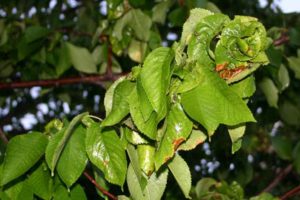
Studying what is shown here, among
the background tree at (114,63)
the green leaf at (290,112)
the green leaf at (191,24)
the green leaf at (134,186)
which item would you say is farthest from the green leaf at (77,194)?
the green leaf at (290,112)

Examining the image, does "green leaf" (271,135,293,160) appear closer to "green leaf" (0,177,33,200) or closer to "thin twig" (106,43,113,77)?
"thin twig" (106,43,113,77)

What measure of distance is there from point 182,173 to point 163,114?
0.16 meters

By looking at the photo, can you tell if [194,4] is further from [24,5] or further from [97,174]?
[24,5]

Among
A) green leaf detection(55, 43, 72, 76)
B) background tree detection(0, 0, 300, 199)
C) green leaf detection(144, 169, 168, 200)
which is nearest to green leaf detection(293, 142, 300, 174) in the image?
background tree detection(0, 0, 300, 199)

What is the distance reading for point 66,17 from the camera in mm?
2797

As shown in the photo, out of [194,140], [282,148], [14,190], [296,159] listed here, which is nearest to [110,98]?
[194,140]

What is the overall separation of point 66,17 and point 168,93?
213 cm

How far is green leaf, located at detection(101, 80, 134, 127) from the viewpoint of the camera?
783mm

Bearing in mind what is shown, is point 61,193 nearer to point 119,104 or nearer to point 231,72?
point 119,104

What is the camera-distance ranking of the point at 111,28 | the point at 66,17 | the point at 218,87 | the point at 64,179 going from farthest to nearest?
the point at 66,17, the point at 111,28, the point at 64,179, the point at 218,87

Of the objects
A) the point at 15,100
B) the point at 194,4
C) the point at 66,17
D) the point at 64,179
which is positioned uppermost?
the point at 194,4

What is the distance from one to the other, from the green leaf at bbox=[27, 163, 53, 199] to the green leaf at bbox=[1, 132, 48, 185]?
5 cm

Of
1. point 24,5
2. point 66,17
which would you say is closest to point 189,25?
point 24,5

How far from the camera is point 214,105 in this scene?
0.74 meters
